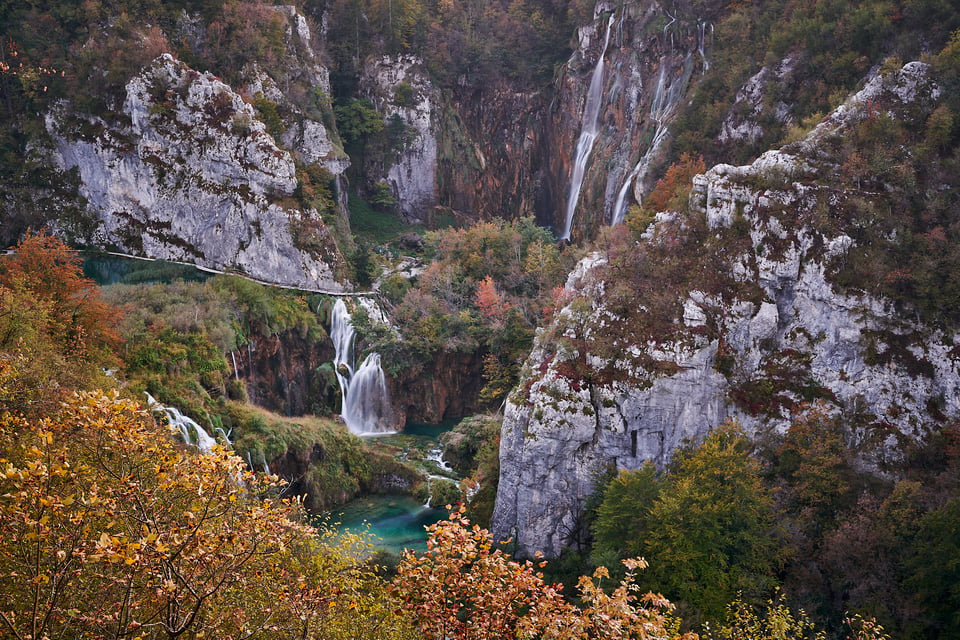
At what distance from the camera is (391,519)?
2767 cm

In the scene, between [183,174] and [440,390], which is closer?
[183,174]

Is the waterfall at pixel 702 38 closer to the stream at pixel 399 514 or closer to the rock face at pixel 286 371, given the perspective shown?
the stream at pixel 399 514

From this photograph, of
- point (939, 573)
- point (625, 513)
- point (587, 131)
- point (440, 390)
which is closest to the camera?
point (939, 573)

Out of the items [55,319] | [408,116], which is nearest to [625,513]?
[55,319]

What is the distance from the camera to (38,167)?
126 feet

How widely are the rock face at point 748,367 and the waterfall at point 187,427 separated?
10973 millimetres

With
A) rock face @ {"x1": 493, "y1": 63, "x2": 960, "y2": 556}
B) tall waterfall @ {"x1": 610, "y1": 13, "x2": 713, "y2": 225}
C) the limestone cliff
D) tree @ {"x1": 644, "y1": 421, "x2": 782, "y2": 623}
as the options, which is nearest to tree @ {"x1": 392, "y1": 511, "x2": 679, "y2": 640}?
tree @ {"x1": 644, "y1": 421, "x2": 782, "y2": 623}

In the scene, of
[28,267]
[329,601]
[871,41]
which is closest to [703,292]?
[871,41]

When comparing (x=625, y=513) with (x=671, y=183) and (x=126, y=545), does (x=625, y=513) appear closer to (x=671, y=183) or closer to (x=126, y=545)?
(x=126, y=545)

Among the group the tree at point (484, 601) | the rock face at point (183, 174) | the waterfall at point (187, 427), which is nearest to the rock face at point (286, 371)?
the rock face at point (183, 174)

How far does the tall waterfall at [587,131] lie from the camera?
45.5m

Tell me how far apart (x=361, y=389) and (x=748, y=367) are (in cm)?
2110

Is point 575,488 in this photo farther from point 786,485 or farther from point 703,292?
point 703,292

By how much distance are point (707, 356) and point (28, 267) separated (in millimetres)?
24617
